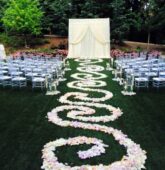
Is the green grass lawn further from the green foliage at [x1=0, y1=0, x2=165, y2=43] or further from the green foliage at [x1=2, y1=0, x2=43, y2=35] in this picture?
the green foliage at [x1=2, y1=0, x2=43, y2=35]

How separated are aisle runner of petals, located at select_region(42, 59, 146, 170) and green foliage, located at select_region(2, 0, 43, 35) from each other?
18.9 m

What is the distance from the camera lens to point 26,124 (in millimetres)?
11016

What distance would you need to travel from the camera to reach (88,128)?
10430 millimetres

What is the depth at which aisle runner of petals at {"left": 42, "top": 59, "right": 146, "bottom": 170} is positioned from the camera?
7.79 meters

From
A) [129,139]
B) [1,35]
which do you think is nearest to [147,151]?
[129,139]

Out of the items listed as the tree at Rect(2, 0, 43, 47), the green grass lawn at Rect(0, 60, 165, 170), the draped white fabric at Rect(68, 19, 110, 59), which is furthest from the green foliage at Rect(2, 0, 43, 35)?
the green grass lawn at Rect(0, 60, 165, 170)

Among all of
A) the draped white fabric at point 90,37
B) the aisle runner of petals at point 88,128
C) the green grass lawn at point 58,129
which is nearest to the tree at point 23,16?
the draped white fabric at point 90,37

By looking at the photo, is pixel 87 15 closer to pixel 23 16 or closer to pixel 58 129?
pixel 23 16

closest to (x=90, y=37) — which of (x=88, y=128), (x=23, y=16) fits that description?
(x=23, y=16)

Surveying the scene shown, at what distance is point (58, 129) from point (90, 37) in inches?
872

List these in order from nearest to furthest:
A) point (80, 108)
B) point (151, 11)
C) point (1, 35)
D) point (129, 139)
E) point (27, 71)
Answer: point (129, 139) → point (80, 108) → point (27, 71) → point (151, 11) → point (1, 35)

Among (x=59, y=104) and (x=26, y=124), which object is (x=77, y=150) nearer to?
(x=26, y=124)

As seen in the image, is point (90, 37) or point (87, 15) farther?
point (87, 15)

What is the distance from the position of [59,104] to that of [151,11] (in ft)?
81.2
